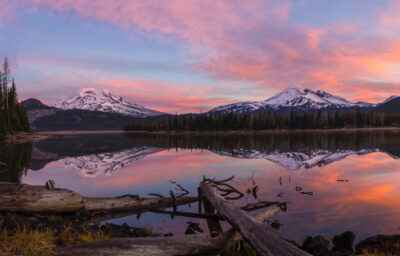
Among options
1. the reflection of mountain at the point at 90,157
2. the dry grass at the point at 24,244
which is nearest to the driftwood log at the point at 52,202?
the dry grass at the point at 24,244

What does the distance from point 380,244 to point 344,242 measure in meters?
1.05

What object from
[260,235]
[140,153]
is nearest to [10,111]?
[140,153]

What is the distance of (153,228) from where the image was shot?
38.2 feet

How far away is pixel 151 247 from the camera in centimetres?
630

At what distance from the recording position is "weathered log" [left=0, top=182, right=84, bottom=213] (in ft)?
36.7

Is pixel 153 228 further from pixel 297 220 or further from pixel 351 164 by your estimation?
pixel 351 164

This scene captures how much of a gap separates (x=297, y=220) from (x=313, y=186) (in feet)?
26.0

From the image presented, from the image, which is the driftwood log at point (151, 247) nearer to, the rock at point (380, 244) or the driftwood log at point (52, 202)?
the rock at point (380, 244)

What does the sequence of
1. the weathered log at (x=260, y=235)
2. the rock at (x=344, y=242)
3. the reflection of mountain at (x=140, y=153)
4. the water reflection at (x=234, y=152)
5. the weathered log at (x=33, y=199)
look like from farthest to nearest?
the water reflection at (x=234, y=152)
the reflection of mountain at (x=140, y=153)
the weathered log at (x=33, y=199)
the rock at (x=344, y=242)
the weathered log at (x=260, y=235)

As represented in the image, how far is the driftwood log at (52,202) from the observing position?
11.3m

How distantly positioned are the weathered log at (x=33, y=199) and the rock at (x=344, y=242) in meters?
10.4

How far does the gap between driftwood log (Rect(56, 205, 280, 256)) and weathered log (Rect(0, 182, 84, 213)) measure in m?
6.32

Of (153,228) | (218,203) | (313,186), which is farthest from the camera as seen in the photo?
(313,186)

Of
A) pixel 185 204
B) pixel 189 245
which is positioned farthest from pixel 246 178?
pixel 189 245
